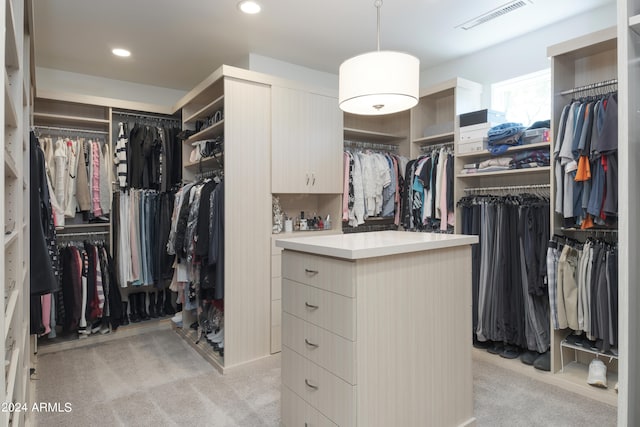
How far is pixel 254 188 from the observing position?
3270 mm

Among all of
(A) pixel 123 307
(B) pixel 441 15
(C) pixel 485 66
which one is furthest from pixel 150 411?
(C) pixel 485 66

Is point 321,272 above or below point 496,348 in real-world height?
above

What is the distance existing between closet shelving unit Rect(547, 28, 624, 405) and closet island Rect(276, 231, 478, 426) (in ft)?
3.76

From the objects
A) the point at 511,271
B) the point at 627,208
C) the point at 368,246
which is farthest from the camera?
the point at 511,271

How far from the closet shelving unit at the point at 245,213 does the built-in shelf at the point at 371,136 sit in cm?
117

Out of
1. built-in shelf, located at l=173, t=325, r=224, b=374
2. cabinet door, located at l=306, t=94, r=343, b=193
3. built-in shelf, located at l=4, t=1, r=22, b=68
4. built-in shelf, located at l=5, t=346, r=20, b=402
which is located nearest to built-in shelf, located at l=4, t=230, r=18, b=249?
built-in shelf, located at l=5, t=346, r=20, b=402

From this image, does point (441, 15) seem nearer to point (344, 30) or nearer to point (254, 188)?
point (344, 30)

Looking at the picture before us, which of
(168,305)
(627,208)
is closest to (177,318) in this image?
→ (168,305)

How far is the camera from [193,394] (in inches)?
105

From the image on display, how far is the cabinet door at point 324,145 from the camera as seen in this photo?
3.63 meters

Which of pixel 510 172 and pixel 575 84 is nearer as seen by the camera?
pixel 575 84

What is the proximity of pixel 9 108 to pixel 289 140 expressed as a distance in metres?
2.24

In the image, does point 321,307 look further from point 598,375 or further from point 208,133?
point 208,133

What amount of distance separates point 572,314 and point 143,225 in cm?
387
